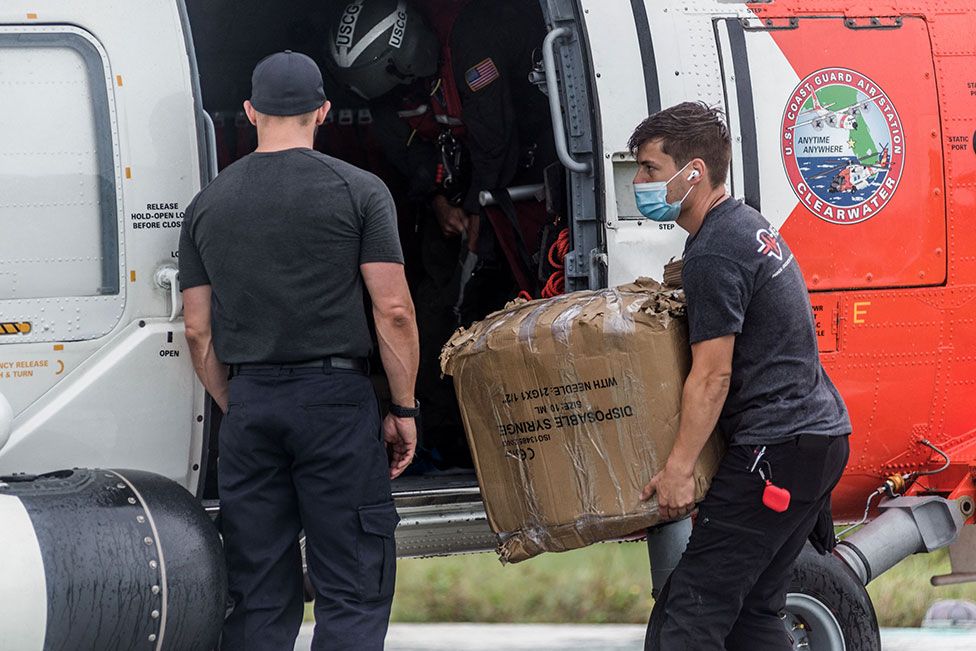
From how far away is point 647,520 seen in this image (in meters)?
4.08

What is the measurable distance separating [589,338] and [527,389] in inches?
10.6

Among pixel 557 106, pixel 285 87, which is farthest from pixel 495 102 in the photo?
pixel 285 87

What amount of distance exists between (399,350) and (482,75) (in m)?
1.85

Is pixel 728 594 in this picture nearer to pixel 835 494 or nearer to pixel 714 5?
pixel 835 494

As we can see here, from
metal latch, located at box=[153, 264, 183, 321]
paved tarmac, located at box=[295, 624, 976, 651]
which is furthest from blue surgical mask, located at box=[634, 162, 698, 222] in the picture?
paved tarmac, located at box=[295, 624, 976, 651]

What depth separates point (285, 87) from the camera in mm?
3977

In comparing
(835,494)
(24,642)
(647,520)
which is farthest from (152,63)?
(835,494)

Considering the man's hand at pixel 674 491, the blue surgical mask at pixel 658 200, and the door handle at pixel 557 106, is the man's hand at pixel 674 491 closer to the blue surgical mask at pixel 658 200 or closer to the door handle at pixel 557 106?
the blue surgical mask at pixel 658 200

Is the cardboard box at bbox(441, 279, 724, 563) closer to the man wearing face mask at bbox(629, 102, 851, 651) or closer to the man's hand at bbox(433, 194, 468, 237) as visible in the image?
the man wearing face mask at bbox(629, 102, 851, 651)

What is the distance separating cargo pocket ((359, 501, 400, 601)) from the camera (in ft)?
13.1

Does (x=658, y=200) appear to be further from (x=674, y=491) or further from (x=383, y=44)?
(x=383, y=44)

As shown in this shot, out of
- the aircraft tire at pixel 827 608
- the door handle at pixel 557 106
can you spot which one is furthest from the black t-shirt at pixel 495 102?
the aircraft tire at pixel 827 608

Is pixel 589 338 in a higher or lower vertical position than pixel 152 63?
lower

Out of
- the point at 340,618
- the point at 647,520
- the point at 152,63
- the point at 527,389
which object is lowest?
the point at 340,618
